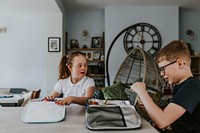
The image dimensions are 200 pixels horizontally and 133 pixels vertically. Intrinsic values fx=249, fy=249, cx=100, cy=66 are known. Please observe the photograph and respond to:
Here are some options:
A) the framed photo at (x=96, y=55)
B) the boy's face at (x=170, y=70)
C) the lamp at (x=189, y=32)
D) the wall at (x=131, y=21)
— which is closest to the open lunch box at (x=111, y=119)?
the boy's face at (x=170, y=70)

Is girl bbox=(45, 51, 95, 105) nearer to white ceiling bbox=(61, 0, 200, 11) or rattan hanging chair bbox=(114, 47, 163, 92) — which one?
rattan hanging chair bbox=(114, 47, 163, 92)

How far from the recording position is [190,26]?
571 centimetres

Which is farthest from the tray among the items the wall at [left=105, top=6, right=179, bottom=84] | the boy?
the wall at [left=105, top=6, right=179, bottom=84]

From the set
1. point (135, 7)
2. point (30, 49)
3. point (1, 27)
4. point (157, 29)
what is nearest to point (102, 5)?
point (135, 7)

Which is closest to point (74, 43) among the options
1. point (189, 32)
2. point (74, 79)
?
point (189, 32)

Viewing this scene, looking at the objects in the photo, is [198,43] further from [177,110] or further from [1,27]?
[177,110]

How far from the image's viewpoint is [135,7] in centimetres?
524

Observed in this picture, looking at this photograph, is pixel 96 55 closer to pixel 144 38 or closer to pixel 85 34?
pixel 85 34

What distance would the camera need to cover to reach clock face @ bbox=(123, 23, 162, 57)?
5262 mm

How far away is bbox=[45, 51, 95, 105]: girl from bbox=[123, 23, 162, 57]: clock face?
297 centimetres

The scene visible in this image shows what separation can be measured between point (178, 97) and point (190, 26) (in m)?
4.94

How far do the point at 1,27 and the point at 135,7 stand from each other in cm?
294

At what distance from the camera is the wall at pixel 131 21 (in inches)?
206

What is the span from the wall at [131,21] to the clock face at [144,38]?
0.34 ft
